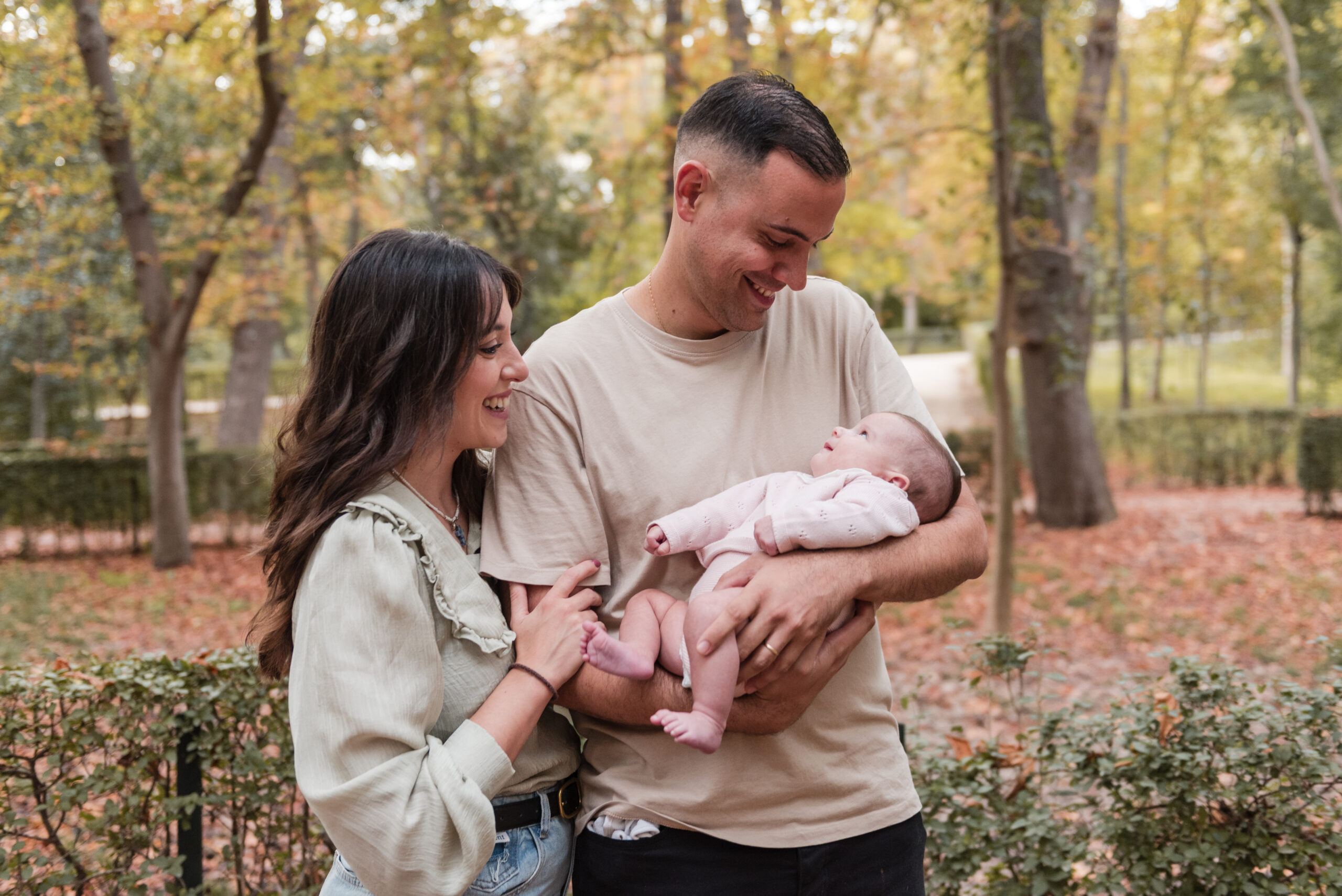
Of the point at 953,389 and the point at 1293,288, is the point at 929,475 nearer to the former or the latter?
the point at 1293,288

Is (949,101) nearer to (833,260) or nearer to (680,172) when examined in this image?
(833,260)

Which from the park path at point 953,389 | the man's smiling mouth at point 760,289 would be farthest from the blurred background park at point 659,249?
the park path at point 953,389

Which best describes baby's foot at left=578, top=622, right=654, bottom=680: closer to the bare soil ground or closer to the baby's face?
the baby's face

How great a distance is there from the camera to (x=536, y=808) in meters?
1.90

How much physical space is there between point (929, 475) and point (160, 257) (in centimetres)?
1150

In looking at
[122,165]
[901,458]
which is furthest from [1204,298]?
[901,458]

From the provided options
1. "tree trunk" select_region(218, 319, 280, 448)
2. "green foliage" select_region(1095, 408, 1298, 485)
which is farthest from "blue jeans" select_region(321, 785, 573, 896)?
"tree trunk" select_region(218, 319, 280, 448)

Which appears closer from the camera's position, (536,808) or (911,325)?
(536,808)

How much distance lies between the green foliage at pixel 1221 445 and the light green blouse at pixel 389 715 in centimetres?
1696

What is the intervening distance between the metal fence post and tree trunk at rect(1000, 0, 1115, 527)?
5483 millimetres

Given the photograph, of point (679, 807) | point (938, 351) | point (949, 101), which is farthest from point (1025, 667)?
point (938, 351)

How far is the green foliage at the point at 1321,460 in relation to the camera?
1256 cm

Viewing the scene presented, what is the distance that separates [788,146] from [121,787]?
2.71 m

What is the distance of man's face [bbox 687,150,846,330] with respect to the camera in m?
1.96
